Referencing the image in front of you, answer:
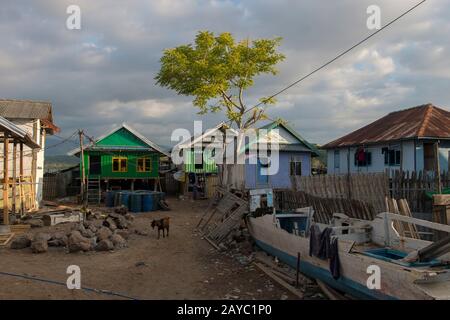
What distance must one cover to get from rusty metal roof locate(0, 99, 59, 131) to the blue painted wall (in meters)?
12.5

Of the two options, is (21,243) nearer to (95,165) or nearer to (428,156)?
(95,165)

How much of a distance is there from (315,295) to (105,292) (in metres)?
4.18

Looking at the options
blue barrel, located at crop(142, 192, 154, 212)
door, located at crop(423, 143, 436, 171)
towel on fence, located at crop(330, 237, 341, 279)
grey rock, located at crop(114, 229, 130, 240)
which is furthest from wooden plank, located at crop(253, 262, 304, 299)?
door, located at crop(423, 143, 436, 171)

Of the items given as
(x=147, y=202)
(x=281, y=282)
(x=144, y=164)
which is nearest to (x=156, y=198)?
(x=147, y=202)

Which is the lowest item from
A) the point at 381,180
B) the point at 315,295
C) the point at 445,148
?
the point at 315,295

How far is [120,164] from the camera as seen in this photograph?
28.9m

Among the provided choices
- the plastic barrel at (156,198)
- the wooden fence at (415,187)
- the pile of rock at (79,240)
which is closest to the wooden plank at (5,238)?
the pile of rock at (79,240)

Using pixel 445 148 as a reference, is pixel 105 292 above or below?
below

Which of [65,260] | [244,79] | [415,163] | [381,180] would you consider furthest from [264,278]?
[244,79]

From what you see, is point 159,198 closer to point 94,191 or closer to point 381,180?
point 94,191

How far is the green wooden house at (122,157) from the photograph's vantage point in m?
28.4

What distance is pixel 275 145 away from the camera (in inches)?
1056
